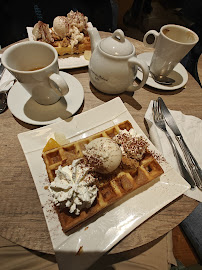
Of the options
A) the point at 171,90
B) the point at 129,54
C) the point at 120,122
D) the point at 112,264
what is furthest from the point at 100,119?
the point at 112,264

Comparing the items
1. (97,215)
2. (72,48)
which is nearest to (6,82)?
(72,48)

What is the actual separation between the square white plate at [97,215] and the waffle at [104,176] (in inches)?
1.8

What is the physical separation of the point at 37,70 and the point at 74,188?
0.62 m

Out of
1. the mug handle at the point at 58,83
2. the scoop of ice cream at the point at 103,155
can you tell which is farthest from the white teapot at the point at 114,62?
the scoop of ice cream at the point at 103,155

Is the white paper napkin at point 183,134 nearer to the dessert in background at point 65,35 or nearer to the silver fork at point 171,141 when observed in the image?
the silver fork at point 171,141

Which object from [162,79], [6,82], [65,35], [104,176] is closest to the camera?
[104,176]

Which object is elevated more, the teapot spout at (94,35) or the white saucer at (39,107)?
the teapot spout at (94,35)

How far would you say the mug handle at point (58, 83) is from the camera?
101cm

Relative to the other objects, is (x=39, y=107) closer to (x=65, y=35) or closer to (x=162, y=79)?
(x=65, y=35)

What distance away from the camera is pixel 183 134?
46.3 inches

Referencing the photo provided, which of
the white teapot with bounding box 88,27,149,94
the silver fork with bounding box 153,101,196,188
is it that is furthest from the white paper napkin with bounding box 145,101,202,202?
the white teapot with bounding box 88,27,149,94

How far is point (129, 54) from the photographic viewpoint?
3.72 feet

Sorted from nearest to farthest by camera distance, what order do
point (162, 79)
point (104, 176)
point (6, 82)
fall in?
point (104, 176)
point (6, 82)
point (162, 79)

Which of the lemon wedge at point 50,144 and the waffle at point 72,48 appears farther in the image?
the waffle at point 72,48
